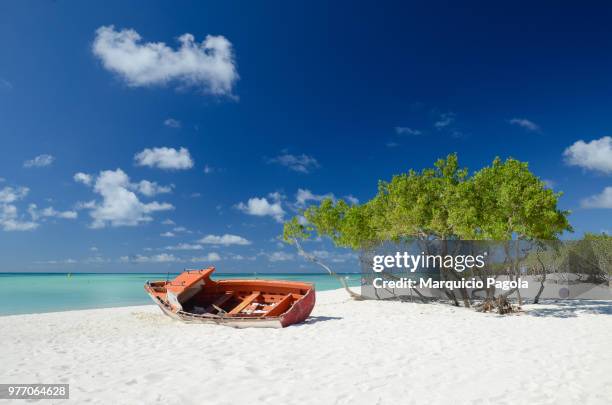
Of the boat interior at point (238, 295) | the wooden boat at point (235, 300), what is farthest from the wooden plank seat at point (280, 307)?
the boat interior at point (238, 295)

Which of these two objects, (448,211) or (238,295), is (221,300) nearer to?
(238,295)

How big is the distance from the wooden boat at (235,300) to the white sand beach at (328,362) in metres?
0.43

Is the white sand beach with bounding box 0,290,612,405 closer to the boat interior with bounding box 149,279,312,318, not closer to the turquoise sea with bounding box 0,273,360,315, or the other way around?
the boat interior with bounding box 149,279,312,318

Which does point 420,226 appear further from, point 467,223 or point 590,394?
point 590,394

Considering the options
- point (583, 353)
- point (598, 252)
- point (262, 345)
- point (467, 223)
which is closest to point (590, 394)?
point (583, 353)

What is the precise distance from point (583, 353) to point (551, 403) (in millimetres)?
3867

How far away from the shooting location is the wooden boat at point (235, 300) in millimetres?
12578

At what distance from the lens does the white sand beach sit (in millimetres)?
5910

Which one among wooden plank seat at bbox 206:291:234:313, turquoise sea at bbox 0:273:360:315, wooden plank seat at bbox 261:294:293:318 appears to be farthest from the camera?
turquoise sea at bbox 0:273:360:315

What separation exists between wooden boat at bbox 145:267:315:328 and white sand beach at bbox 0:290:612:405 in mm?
430

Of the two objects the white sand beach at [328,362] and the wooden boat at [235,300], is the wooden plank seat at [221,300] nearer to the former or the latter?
the wooden boat at [235,300]

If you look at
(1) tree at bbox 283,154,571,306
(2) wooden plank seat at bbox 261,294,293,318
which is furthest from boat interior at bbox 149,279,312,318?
(1) tree at bbox 283,154,571,306

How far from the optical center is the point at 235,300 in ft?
51.3

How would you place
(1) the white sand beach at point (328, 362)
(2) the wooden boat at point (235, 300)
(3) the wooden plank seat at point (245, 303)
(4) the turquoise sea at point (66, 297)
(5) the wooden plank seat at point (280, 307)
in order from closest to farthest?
(1) the white sand beach at point (328, 362), (2) the wooden boat at point (235, 300), (5) the wooden plank seat at point (280, 307), (3) the wooden plank seat at point (245, 303), (4) the turquoise sea at point (66, 297)
